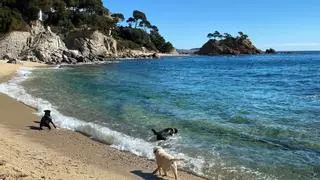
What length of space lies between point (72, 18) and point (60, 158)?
108 metres

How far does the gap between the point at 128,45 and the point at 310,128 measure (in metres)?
135

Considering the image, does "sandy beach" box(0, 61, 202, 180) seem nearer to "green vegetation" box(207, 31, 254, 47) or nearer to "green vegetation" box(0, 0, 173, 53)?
"green vegetation" box(0, 0, 173, 53)

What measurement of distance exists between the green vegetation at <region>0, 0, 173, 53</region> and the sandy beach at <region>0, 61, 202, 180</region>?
233 feet

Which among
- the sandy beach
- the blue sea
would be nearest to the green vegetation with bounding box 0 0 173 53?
the blue sea

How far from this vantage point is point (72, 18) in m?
117

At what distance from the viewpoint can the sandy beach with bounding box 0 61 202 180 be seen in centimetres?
1107

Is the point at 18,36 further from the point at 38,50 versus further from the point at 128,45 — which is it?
the point at 128,45

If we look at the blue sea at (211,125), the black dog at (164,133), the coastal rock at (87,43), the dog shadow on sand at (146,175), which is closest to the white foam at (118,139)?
the blue sea at (211,125)

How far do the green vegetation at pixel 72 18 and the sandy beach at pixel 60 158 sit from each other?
71120 millimetres

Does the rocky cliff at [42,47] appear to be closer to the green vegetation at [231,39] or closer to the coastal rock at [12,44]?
the coastal rock at [12,44]

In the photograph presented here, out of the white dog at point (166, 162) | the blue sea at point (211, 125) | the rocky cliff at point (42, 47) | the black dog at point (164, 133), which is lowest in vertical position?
the blue sea at point (211, 125)

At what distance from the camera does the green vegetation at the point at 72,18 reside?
3482 inches

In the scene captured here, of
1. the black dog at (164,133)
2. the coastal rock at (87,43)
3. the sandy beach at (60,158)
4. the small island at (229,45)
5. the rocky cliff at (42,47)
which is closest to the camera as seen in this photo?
the sandy beach at (60,158)

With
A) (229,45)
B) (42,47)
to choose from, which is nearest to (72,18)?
(42,47)
